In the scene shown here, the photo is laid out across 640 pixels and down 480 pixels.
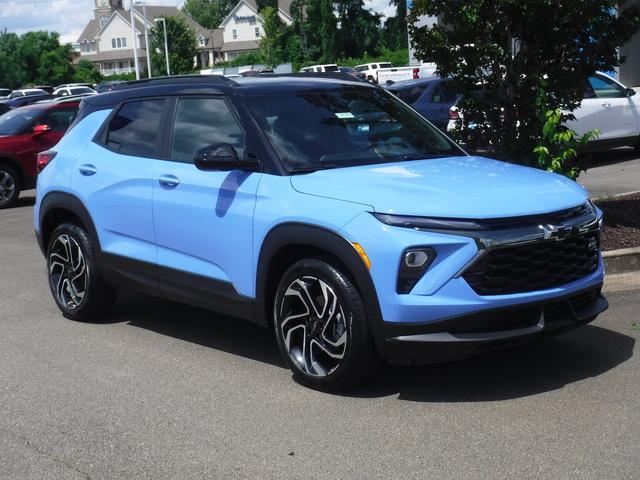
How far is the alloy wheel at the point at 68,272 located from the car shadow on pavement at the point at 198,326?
1.13ft

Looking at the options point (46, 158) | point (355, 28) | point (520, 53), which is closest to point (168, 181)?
point (46, 158)

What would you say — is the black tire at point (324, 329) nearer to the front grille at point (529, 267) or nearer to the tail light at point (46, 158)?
the front grille at point (529, 267)

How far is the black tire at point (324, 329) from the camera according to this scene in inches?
204

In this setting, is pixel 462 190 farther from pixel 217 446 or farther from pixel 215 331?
pixel 215 331

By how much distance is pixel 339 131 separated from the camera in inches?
241

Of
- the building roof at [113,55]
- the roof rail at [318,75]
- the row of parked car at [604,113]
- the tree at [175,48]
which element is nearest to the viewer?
the roof rail at [318,75]

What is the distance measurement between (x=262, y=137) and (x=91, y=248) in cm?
204

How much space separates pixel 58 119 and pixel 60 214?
976 centimetres

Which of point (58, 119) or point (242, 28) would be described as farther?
point (242, 28)

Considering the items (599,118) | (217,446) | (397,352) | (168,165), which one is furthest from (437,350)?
(599,118)

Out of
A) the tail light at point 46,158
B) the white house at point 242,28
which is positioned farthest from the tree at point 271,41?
the tail light at point 46,158

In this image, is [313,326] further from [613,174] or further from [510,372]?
[613,174]

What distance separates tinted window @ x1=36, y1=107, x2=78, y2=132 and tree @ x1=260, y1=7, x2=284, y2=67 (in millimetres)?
66767

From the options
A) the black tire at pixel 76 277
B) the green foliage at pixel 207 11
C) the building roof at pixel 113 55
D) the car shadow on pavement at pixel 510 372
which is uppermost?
the green foliage at pixel 207 11
